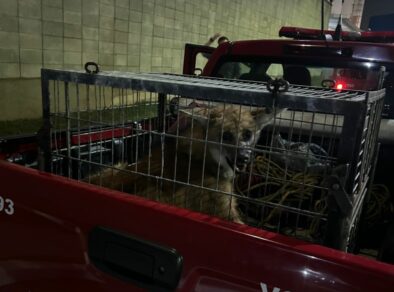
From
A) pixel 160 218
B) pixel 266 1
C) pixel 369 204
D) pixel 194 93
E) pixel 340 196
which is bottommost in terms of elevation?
pixel 369 204

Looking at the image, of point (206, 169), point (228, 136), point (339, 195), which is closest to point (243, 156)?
point (228, 136)

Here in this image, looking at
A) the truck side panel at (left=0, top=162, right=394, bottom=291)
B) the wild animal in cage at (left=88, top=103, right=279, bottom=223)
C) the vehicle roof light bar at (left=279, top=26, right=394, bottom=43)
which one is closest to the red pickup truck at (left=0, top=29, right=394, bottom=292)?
the truck side panel at (left=0, top=162, right=394, bottom=291)

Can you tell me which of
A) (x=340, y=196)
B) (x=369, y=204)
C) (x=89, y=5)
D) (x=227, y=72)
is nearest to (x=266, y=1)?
(x=89, y=5)

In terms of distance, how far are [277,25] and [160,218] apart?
12.4 m

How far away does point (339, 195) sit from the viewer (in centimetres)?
122

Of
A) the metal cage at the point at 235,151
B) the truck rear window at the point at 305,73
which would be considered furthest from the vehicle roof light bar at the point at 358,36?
the metal cage at the point at 235,151

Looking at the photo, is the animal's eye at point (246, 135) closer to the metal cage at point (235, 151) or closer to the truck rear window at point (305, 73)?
the metal cage at point (235, 151)

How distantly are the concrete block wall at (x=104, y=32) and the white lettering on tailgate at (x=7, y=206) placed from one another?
4.22m

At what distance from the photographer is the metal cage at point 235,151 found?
128 centimetres

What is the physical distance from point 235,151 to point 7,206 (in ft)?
3.13

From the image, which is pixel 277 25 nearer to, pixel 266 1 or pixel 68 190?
pixel 266 1

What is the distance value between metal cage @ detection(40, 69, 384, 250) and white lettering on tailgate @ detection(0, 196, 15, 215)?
1.32 ft

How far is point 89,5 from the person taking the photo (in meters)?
6.12

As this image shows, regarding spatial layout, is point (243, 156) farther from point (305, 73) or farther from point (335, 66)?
point (305, 73)
